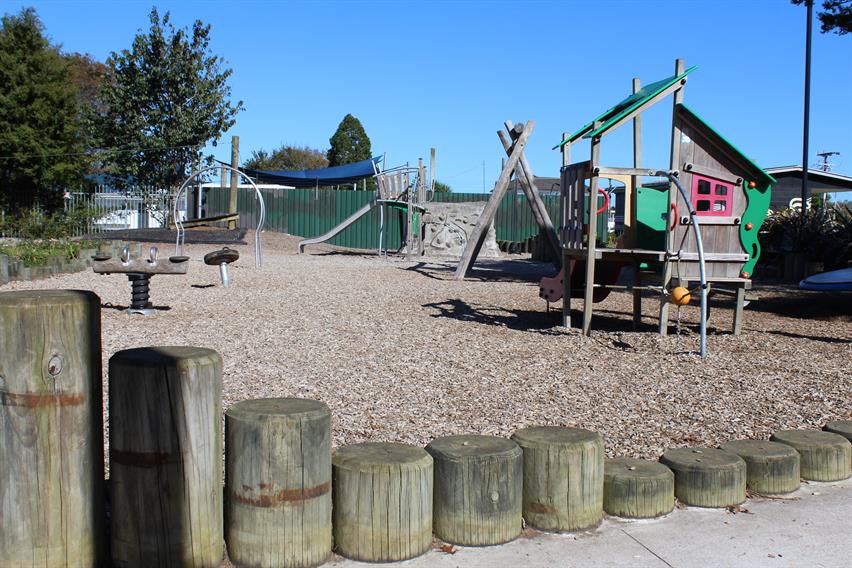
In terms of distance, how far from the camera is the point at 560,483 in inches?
143

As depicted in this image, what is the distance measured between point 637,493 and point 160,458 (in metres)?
2.06

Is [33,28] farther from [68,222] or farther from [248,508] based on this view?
[248,508]

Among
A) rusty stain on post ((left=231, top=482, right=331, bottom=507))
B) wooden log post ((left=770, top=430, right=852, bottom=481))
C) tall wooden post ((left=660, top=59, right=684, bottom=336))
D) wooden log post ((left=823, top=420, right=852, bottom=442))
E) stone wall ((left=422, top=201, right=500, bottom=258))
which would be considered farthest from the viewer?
stone wall ((left=422, top=201, right=500, bottom=258))

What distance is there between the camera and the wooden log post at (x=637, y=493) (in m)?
3.80

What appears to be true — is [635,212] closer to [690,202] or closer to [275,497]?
[690,202]

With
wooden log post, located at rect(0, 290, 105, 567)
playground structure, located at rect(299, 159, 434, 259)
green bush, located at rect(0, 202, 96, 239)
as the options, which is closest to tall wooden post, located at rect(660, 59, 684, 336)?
wooden log post, located at rect(0, 290, 105, 567)

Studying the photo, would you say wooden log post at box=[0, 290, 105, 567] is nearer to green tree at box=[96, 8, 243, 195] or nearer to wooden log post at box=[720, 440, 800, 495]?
wooden log post at box=[720, 440, 800, 495]

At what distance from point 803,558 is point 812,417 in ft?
8.04

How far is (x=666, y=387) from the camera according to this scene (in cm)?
641

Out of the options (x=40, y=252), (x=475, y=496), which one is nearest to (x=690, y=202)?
(x=475, y=496)

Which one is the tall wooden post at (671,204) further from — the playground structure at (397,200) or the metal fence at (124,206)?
the metal fence at (124,206)

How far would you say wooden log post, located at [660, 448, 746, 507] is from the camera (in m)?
3.95

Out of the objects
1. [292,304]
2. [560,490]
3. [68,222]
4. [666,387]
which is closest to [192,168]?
[68,222]

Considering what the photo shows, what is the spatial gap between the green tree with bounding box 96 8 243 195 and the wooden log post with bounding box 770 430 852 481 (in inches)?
1137
